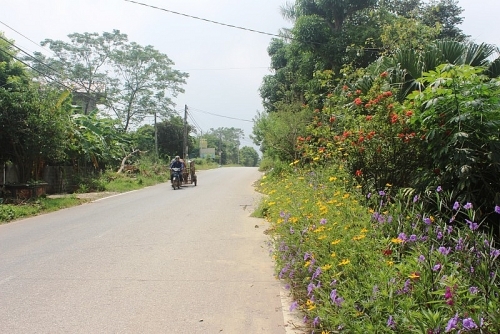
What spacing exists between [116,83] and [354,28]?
28.4 metres

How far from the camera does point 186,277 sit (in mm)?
5684

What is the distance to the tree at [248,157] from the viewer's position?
118450mm

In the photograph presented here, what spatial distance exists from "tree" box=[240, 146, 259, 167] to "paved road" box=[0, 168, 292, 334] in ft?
351

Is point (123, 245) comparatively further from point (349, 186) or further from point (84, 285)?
point (349, 186)

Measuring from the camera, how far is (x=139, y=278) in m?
5.63

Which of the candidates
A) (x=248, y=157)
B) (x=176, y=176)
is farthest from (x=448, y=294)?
(x=248, y=157)

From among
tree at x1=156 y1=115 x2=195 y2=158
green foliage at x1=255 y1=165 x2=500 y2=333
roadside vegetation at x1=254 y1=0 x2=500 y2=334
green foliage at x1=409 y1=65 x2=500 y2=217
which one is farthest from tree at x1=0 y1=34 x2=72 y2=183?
tree at x1=156 y1=115 x2=195 y2=158

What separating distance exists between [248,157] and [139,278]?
380 ft

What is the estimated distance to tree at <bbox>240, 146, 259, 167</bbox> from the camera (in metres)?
118

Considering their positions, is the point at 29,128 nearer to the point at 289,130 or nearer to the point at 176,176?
the point at 176,176

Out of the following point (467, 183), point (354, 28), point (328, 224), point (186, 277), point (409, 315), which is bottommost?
point (186, 277)

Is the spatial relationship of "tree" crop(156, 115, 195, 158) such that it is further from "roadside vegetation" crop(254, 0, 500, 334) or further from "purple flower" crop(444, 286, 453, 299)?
"purple flower" crop(444, 286, 453, 299)

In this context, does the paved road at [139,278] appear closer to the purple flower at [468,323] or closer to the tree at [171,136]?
the purple flower at [468,323]

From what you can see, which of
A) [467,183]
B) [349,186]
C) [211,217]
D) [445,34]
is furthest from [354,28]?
[467,183]
